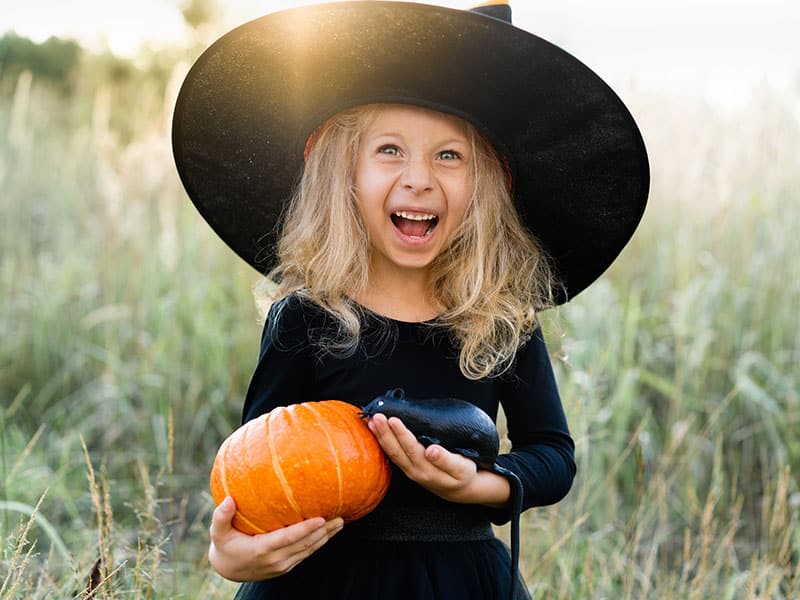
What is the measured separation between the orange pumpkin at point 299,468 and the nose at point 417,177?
0.55m

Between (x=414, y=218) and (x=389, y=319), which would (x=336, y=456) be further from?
(x=414, y=218)

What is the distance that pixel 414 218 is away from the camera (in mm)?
2400

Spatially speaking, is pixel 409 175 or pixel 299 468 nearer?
pixel 299 468

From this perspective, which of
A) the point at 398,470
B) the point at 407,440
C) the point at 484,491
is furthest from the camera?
the point at 398,470

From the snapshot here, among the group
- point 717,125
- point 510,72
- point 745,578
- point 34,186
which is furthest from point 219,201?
point 717,125

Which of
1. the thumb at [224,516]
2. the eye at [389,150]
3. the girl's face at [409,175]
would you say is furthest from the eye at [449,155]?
the thumb at [224,516]

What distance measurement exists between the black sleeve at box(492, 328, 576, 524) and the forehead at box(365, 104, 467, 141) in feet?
1.83

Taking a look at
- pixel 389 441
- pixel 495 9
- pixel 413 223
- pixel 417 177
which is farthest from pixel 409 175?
pixel 389 441

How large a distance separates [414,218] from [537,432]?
1.90 feet

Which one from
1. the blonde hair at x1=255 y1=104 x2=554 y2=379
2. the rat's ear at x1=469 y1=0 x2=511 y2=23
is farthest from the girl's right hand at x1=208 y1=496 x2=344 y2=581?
the rat's ear at x1=469 y1=0 x2=511 y2=23

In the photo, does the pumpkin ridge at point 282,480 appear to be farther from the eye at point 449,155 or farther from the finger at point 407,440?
the eye at point 449,155

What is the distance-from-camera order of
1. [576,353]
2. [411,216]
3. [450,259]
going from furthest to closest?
[576,353] < [450,259] < [411,216]

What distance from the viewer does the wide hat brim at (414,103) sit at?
2.30 m

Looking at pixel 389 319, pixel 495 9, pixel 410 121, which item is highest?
pixel 495 9
